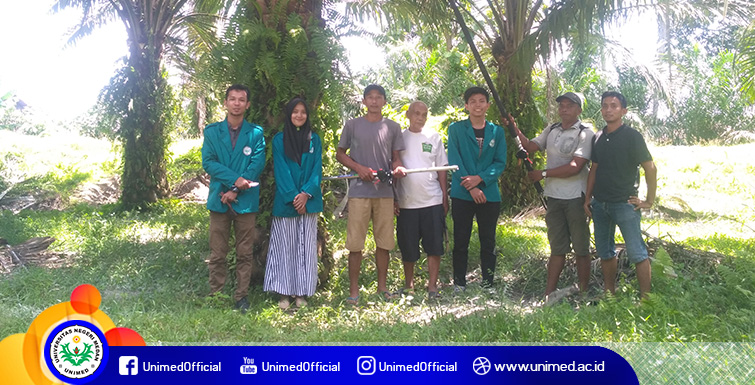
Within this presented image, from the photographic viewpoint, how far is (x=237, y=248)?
5461 millimetres

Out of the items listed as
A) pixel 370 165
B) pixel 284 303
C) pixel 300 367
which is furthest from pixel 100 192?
pixel 300 367

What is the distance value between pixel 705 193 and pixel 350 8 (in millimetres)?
7746

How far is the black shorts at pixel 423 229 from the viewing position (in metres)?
5.68

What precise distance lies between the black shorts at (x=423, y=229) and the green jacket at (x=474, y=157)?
0.99ft

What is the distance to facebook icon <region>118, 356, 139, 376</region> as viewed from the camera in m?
3.02

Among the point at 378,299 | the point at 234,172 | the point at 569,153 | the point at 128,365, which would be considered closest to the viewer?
the point at 128,365

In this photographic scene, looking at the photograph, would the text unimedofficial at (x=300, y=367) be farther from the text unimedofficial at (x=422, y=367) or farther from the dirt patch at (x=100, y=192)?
the dirt patch at (x=100, y=192)

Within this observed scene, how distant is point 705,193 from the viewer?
12039mm

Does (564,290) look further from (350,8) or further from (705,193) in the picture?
(705,193)

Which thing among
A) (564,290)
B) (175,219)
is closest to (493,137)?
(564,290)

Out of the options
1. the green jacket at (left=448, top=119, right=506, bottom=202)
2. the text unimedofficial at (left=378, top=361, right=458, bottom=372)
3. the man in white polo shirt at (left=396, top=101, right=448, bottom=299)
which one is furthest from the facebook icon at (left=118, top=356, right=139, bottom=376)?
the green jacket at (left=448, top=119, right=506, bottom=202)

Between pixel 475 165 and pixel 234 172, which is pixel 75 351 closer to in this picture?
pixel 234 172

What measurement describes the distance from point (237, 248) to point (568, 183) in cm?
295

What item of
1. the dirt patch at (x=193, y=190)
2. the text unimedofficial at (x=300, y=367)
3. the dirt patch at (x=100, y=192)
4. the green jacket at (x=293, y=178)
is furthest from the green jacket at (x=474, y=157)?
the dirt patch at (x=100, y=192)
